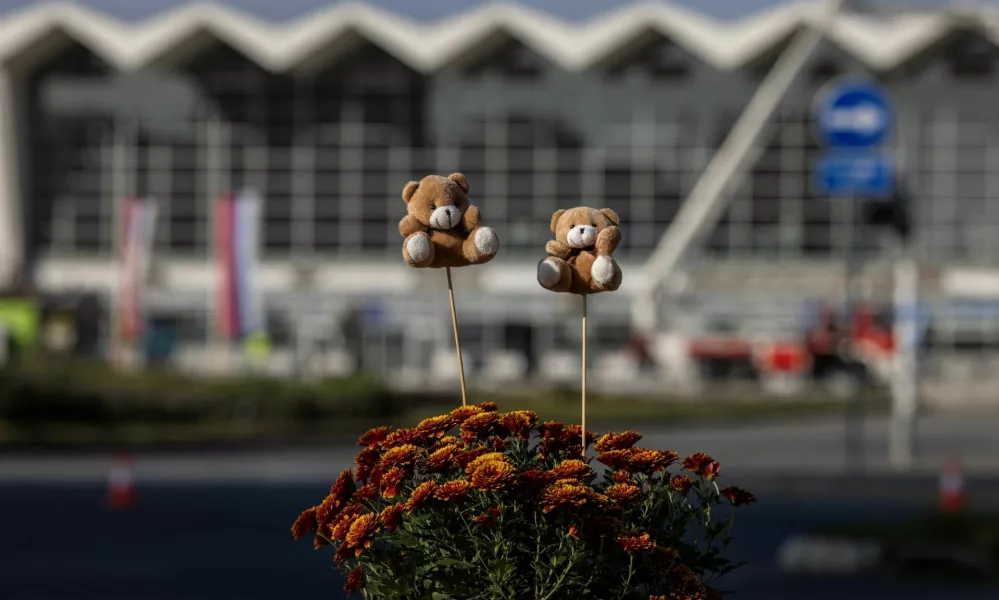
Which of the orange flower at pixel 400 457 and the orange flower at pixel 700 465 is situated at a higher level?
the orange flower at pixel 400 457

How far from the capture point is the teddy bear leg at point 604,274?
5.38 m

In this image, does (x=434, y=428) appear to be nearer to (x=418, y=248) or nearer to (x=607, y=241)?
(x=418, y=248)

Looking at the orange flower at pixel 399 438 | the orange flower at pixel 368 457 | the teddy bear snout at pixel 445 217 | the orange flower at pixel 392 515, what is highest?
the teddy bear snout at pixel 445 217

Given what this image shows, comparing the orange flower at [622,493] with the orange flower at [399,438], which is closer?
the orange flower at [622,493]

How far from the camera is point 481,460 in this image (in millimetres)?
4938

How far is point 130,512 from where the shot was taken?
61.1 feet

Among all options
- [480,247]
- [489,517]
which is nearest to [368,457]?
[489,517]

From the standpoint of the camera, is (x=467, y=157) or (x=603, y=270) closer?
(x=603, y=270)

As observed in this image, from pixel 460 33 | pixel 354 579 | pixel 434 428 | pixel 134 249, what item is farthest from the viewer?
pixel 460 33

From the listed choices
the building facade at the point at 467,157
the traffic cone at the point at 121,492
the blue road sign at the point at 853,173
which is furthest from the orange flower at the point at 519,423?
the building facade at the point at 467,157

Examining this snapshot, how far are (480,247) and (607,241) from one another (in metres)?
0.39

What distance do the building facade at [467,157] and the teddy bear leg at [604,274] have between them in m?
46.0

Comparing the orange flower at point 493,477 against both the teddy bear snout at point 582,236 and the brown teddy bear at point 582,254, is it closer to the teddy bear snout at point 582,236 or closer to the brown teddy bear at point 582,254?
the brown teddy bear at point 582,254

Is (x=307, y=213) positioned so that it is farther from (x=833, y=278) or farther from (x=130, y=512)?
(x=130, y=512)
